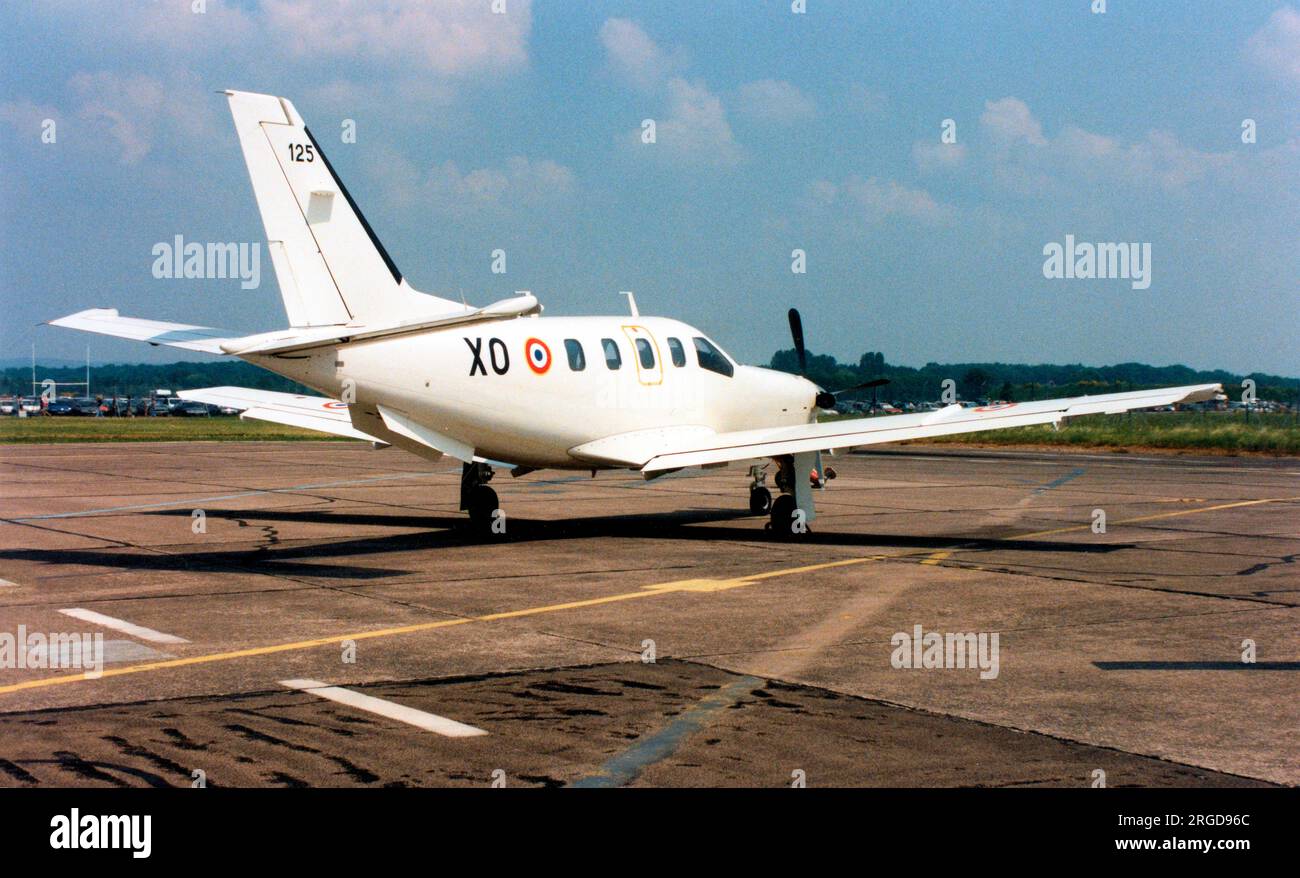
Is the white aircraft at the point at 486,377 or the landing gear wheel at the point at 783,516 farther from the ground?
the white aircraft at the point at 486,377

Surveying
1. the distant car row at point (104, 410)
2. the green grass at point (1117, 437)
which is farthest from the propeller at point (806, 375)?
the distant car row at point (104, 410)

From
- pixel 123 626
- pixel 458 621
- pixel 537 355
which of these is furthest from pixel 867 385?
pixel 123 626

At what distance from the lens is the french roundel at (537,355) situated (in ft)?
64.4

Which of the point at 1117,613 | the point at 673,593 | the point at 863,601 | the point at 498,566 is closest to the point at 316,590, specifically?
the point at 498,566

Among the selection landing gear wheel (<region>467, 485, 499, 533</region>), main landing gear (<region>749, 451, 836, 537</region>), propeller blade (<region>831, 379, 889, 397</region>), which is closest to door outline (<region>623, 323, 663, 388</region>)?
main landing gear (<region>749, 451, 836, 537</region>)

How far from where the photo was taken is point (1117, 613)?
43.8ft

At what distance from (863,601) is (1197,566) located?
5932 millimetres

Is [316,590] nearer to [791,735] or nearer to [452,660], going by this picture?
[452,660]

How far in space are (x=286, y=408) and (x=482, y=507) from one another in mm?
5297

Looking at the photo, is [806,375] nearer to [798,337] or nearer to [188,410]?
[798,337]

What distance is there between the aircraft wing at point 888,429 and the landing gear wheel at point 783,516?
0.90 meters

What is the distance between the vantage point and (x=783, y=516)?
2048 centimetres

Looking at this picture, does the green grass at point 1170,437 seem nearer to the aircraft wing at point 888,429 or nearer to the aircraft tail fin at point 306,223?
the aircraft wing at point 888,429


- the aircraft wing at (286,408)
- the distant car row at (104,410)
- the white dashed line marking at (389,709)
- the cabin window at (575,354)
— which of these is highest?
the distant car row at (104,410)
